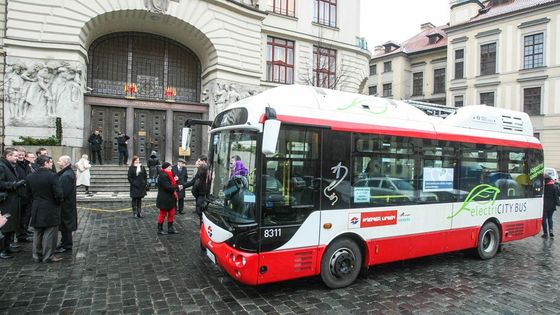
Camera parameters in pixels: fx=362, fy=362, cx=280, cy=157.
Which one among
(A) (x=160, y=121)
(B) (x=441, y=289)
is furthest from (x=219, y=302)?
(A) (x=160, y=121)

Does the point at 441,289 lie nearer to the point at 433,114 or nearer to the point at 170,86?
the point at 433,114

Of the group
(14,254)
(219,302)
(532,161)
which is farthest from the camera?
(532,161)

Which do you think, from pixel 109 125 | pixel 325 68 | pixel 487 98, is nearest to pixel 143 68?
pixel 109 125

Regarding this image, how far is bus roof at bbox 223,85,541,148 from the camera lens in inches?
208

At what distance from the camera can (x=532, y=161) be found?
8.52 meters

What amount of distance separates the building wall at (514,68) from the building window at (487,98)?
0.38m

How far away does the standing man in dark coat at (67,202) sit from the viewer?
6.76 m

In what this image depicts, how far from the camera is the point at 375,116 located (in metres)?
6.07

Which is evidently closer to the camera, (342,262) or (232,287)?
(232,287)

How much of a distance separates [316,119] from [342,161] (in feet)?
2.55

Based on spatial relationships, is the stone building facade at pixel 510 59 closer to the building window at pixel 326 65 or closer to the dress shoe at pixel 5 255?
the building window at pixel 326 65

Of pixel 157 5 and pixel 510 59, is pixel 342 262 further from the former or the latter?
pixel 510 59

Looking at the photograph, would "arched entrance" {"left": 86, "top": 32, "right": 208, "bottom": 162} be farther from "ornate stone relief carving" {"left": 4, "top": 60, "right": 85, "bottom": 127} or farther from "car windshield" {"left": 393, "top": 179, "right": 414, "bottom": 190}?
"car windshield" {"left": 393, "top": 179, "right": 414, "bottom": 190}

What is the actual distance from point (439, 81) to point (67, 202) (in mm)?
47544
